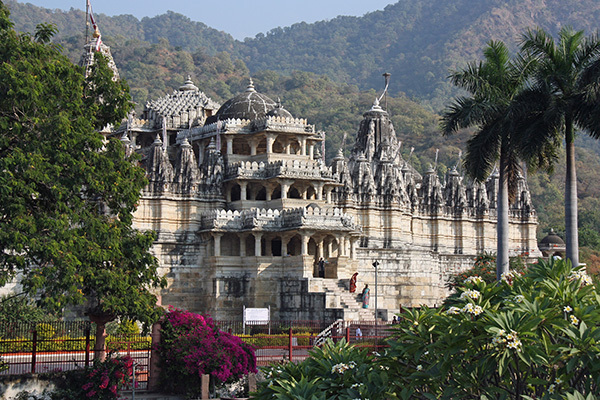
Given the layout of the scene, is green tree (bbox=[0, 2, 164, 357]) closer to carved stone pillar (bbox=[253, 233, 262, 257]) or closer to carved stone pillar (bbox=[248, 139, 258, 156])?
carved stone pillar (bbox=[253, 233, 262, 257])

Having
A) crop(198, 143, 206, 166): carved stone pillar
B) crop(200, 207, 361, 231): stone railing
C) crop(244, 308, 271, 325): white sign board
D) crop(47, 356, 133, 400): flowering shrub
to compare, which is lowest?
crop(47, 356, 133, 400): flowering shrub

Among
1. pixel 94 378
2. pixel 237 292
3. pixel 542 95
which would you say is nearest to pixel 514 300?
pixel 94 378

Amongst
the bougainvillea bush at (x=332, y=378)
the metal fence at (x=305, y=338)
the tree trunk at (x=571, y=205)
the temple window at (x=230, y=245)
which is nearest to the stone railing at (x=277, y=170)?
the temple window at (x=230, y=245)

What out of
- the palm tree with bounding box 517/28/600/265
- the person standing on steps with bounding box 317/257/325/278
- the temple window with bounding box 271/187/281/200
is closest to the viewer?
the palm tree with bounding box 517/28/600/265

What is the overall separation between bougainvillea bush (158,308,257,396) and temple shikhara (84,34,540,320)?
67.5ft

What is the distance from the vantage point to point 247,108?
62.6 metres

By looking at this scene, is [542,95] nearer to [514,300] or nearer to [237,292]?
[514,300]

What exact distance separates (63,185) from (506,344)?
16.0 meters

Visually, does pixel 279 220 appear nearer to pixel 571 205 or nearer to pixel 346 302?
pixel 346 302

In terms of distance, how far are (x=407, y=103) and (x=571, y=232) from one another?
12371 cm

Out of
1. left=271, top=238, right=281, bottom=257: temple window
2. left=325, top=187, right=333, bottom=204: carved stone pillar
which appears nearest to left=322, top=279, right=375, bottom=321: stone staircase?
left=271, top=238, right=281, bottom=257: temple window

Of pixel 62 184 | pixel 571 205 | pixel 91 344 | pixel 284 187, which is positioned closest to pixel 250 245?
pixel 284 187

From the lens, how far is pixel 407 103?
155875 millimetres

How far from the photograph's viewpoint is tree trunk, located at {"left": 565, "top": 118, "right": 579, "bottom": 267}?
33.3 meters
